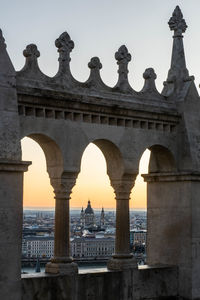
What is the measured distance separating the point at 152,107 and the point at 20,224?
438cm

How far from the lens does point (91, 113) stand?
14164 mm

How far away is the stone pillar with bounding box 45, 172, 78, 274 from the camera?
13578 millimetres

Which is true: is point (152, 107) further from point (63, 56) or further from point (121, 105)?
point (63, 56)

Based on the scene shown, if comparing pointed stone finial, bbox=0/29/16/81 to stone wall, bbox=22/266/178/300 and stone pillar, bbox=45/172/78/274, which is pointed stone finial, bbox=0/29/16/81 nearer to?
stone pillar, bbox=45/172/78/274

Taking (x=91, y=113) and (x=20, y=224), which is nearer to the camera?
(x=20, y=224)

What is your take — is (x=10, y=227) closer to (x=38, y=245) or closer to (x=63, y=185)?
(x=63, y=185)

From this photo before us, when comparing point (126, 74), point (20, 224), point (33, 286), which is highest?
point (126, 74)

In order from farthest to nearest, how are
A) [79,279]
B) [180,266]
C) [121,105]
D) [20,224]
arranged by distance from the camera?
[180,266], [121,105], [79,279], [20,224]

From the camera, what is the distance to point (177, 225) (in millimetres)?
15555

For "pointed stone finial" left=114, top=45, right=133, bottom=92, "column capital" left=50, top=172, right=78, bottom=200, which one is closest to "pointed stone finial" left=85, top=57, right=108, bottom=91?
"pointed stone finial" left=114, top=45, right=133, bottom=92

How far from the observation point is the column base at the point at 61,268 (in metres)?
13.4

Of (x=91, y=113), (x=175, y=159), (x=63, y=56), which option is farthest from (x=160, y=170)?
(x=63, y=56)

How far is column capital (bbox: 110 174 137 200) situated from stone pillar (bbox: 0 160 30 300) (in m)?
2.89

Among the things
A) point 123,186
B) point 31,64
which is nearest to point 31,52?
point 31,64
